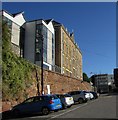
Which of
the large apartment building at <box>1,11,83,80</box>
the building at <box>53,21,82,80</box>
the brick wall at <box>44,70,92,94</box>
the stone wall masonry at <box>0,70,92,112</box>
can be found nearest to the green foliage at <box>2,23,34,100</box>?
the stone wall masonry at <box>0,70,92,112</box>

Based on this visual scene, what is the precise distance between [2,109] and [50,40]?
134 feet

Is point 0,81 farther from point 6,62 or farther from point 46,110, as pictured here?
point 46,110

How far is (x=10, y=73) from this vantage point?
25.2 metres

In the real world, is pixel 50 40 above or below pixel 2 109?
above

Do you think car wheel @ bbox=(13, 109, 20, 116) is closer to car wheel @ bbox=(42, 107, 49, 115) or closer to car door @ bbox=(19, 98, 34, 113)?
car door @ bbox=(19, 98, 34, 113)

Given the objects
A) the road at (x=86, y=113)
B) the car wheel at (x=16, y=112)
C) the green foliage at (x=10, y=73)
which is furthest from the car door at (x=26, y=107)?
the green foliage at (x=10, y=73)

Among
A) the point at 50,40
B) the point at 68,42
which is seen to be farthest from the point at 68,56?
the point at 50,40

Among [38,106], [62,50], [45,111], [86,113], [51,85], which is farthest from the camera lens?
[62,50]

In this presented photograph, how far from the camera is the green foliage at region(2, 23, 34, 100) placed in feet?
79.7

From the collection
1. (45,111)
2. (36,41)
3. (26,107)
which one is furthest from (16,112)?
(36,41)

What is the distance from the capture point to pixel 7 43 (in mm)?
25688

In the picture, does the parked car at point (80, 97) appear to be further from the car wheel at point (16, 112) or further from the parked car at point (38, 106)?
the car wheel at point (16, 112)

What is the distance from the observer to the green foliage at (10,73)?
2429cm

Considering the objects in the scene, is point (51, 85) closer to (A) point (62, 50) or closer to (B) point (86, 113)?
(B) point (86, 113)
